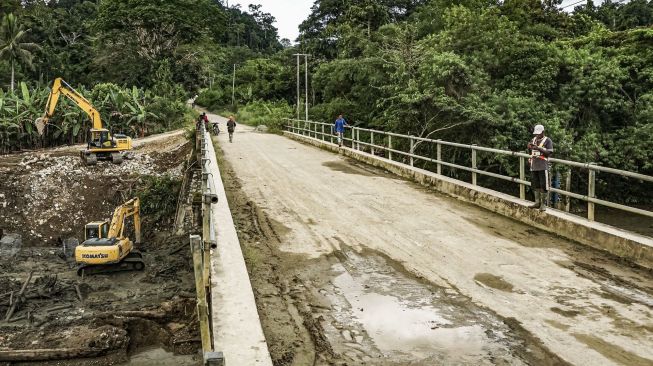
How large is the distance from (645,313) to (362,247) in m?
3.76

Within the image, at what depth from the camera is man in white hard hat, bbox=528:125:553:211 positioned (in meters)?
9.56

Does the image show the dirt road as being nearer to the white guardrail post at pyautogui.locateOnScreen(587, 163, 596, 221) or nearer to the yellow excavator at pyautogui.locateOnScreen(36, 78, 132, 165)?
the white guardrail post at pyautogui.locateOnScreen(587, 163, 596, 221)

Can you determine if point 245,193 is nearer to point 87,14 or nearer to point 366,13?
point 366,13

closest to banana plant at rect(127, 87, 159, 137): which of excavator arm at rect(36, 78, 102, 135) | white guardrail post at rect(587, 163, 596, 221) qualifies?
excavator arm at rect(36, 78, 102, 135)

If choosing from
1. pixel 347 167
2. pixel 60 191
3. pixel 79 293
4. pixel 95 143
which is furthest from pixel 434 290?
pixel 95 143

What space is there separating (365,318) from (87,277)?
10.9 metres

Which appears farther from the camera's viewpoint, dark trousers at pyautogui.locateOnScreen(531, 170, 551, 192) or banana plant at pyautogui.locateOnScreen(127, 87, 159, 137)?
banana plant at pyautogui.locateOnScreen(127, 87, 159, 137)

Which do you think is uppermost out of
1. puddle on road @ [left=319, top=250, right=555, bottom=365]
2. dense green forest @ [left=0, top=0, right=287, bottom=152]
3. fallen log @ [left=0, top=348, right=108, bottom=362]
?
dense green forest @ [left=0, top=0, right=287, bottom=152]

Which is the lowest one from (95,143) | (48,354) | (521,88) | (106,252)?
(48,354)

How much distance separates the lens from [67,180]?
25062mm

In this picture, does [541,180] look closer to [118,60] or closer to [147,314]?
[147,314]

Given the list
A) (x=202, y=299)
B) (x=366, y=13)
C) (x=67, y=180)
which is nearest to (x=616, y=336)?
(x=202, y=299)

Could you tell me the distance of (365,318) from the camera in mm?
5582

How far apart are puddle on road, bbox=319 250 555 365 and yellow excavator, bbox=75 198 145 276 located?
902 centimetres
